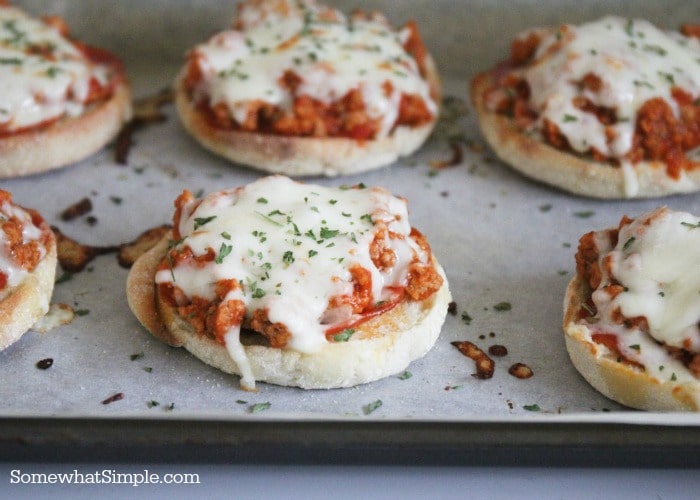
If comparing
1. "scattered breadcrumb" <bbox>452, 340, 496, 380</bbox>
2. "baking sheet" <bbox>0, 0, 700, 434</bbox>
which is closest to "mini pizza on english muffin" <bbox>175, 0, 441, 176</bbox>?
"baking sheet" <bbox>0, 0, 700, 434</bbox>

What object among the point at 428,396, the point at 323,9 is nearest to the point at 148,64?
the point at 323,9

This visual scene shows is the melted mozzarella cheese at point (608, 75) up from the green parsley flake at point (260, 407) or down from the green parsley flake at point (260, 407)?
up

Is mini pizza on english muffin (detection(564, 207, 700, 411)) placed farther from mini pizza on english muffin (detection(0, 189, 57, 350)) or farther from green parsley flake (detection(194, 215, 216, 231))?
mini pizza on english muffin (detection(0, 189, 57, 350))

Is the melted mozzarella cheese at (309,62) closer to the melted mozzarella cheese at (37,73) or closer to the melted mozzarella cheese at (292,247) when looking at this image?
the melted mozzarella cheese at (37,73)

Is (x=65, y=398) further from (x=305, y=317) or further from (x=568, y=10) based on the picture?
(x=568, y=10)

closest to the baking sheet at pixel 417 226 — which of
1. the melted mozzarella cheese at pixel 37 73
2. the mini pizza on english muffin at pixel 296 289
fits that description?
the mini pizza on english muffin at pixel 296 289
